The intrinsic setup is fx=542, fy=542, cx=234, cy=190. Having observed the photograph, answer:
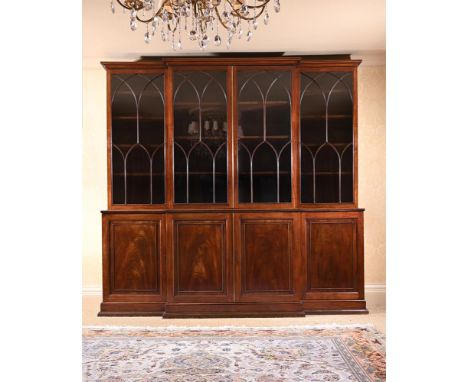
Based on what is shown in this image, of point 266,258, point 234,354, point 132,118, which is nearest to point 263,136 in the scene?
point 266,258

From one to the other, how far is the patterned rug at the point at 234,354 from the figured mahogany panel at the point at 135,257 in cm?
65

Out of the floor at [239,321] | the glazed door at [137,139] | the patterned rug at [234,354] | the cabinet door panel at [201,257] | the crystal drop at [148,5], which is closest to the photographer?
the crystal drop at [148,5]

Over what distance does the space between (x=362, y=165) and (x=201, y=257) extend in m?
2.18

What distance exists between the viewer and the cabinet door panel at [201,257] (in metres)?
4.96

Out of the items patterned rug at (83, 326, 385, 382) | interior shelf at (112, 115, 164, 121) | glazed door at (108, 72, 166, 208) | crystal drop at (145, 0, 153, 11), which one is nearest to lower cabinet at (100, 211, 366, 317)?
glazed door at (108, 72, 166, 208)

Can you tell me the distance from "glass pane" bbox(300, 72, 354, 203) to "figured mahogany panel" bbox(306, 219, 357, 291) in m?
0.24

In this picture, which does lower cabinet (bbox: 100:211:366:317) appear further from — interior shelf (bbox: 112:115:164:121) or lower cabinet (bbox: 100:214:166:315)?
interior shelf (bbox: 112:115:164:121)

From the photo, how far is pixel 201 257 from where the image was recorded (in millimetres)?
4957

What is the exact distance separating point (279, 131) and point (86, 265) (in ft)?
8.66

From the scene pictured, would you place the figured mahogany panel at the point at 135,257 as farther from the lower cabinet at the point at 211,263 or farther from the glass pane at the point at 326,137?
the glass pane at the point at 326,137

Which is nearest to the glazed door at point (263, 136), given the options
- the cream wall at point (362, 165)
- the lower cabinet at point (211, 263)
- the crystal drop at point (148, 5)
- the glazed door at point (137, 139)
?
the lower cabinet at point (211, 263)

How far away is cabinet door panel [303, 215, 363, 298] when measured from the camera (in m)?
5.05
